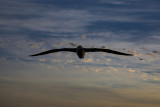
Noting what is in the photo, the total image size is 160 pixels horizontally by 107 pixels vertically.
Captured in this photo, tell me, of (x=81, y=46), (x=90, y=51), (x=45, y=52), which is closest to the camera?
(x=81, y=46)

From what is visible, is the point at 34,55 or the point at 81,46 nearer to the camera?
the point at 81,46

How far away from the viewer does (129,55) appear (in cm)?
8156

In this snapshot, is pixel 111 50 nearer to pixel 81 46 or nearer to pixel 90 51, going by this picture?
pixel 90 51

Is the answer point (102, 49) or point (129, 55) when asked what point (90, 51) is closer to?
point (102, 49)

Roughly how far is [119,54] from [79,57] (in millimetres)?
13564

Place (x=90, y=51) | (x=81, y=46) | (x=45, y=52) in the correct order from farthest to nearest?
(x=45, y=52) → (x=90, y=51) → (x=81, y=46)

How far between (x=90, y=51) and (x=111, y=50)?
6.13 m

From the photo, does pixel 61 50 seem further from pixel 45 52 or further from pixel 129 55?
pixel 129 55

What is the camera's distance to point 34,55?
8625 cm

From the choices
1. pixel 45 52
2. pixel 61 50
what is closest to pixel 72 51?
pixel 61 50

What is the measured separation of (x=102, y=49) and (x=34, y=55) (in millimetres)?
18115

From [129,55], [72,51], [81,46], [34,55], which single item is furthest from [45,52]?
[129,55]

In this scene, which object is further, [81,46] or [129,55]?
[129,55]

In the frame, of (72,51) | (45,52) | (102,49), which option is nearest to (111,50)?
(102,49)
